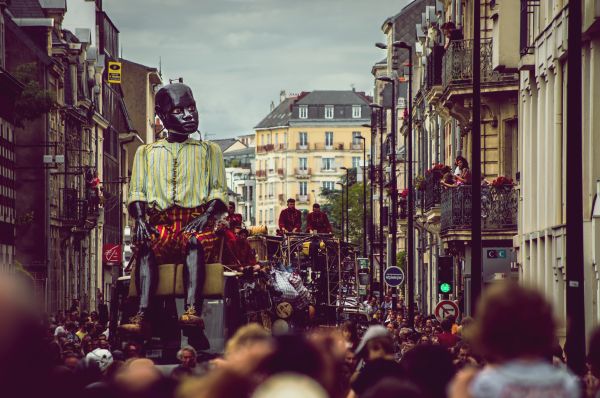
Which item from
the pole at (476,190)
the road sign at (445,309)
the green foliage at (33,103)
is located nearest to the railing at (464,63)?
the road sign at (445,309)

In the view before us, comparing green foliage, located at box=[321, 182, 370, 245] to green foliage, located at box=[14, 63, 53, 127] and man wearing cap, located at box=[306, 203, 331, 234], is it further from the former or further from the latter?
man wearing cap, located at box=[306, 203, 331, 234]

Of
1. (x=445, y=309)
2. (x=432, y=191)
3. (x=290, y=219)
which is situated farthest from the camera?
(x=432, y=191)

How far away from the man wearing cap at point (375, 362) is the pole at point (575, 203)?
266 inches

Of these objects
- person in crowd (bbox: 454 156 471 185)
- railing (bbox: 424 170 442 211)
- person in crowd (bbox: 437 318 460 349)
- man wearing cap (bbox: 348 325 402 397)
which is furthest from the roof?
man wearing cap (bbox: 348 325 402 397)

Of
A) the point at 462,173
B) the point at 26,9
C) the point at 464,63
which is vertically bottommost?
the point at 462,173

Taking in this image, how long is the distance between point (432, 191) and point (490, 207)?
9379 mm

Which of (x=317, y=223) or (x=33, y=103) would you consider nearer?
(x=317, y=223)

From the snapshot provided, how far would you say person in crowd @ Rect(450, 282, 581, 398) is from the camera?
7562 millimetres

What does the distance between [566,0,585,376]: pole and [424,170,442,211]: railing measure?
30298 millimetres

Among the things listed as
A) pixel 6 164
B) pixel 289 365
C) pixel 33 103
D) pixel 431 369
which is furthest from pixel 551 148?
pixel 6 164

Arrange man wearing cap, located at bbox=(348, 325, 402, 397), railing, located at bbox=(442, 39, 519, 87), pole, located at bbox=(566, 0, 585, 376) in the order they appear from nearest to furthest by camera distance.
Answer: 1. man wearing cap, located at bbox=(348, 325, 402, 397)
2. pole, located at bbox=(566, 0, 585, 376)
3. railing, located at bbox=(442, 39, 519, 87)

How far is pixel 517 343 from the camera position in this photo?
7555 mm

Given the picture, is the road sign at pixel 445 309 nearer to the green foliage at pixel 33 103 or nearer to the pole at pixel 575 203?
the green foliage at pixel 33 103

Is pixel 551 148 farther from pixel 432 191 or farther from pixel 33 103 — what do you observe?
pixel 432 191
